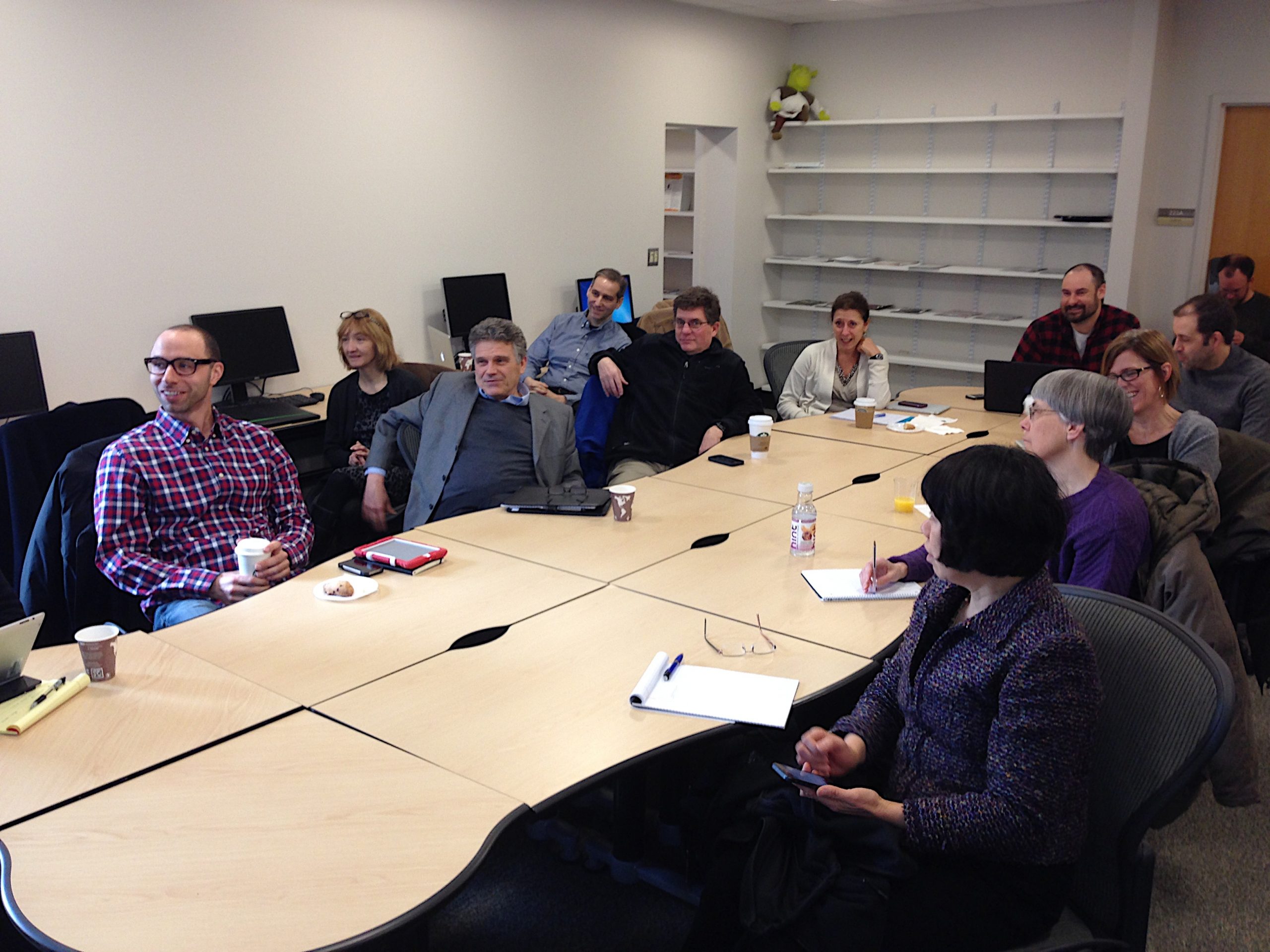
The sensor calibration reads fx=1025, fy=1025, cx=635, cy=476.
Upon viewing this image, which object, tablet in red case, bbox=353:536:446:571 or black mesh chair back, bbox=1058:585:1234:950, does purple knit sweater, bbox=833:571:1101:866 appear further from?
tablet in red case, bbox=353:536:446:571

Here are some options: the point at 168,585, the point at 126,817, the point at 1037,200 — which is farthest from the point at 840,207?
the point at 126,817

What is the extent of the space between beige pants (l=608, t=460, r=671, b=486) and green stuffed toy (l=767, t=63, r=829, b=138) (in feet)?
14.5

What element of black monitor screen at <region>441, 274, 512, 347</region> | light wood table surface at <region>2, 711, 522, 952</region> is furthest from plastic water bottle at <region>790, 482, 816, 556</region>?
black monitor screen at <region>441, 274, 512, 347</region>

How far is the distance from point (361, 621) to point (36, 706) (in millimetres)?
659

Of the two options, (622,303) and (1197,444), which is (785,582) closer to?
(1197,444)

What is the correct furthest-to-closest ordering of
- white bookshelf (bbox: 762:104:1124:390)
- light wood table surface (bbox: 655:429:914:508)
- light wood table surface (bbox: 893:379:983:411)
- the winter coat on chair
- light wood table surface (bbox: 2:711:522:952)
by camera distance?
white bookshelf (bbox: 762:104:1124:390), light wood table surface (bbox: 893:379:983:411), light wood table surface (bbox: 655:429:914:508), the winter coat on chair, light wood table surface (bbox: 2:711:522:952)

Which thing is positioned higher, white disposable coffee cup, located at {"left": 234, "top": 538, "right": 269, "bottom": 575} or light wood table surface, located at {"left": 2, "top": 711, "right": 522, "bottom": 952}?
white disposable coffee cup, located at {"left": 234, "top": 538, "right": 269, "bottom": 575}

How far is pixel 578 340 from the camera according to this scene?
5.85 meters

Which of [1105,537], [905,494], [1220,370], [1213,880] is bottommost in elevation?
[1213,880]

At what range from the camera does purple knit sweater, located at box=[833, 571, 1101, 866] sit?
4.96ft

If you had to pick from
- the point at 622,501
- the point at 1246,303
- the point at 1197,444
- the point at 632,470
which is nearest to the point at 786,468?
the point at 632,470

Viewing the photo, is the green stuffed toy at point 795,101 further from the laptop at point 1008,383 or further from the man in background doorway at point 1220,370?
the man in background doorway at point 1220,370

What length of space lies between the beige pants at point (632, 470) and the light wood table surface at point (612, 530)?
778mm

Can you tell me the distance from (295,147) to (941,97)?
4600mm
